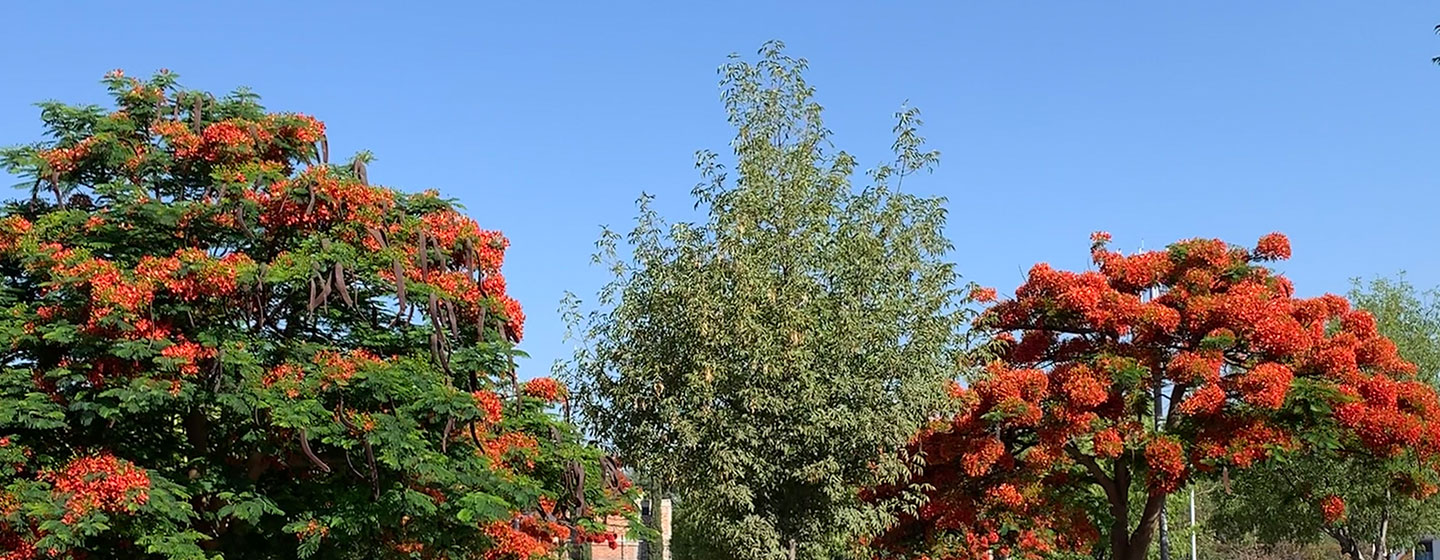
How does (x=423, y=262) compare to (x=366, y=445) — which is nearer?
(x=366, y=445)

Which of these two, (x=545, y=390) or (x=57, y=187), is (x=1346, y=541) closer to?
(x=545, y=390)

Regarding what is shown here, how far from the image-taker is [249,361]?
13656 millimetres

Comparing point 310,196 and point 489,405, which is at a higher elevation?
point 310,196

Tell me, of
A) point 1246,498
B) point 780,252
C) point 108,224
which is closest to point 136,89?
point 108,224

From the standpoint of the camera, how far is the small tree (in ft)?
44.2

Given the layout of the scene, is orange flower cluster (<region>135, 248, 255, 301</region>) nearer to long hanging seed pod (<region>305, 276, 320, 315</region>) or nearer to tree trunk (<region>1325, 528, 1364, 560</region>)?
long hanging seed pod (<region>305, 276, 320, 315</region>)

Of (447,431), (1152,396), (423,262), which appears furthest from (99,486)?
(1152,396)

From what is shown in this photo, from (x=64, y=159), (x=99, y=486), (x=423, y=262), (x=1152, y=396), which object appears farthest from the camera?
(x=1152, y=396)

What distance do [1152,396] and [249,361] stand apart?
12.9 meters

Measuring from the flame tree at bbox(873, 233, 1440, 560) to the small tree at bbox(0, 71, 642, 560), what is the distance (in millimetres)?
5943

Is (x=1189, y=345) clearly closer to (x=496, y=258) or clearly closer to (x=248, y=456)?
(x=496, y=258)

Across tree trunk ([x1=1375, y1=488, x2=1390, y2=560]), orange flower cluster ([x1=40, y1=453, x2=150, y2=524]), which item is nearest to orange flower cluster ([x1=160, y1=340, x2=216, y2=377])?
orange flower cluster ([x1=40, y1=453, x2=150, y2=524])

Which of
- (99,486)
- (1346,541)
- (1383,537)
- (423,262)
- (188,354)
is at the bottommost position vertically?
(99,486)

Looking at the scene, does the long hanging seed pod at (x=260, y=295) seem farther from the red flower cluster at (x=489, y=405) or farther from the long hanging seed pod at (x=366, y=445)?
the red flower cluster at (x=489, y=405)
